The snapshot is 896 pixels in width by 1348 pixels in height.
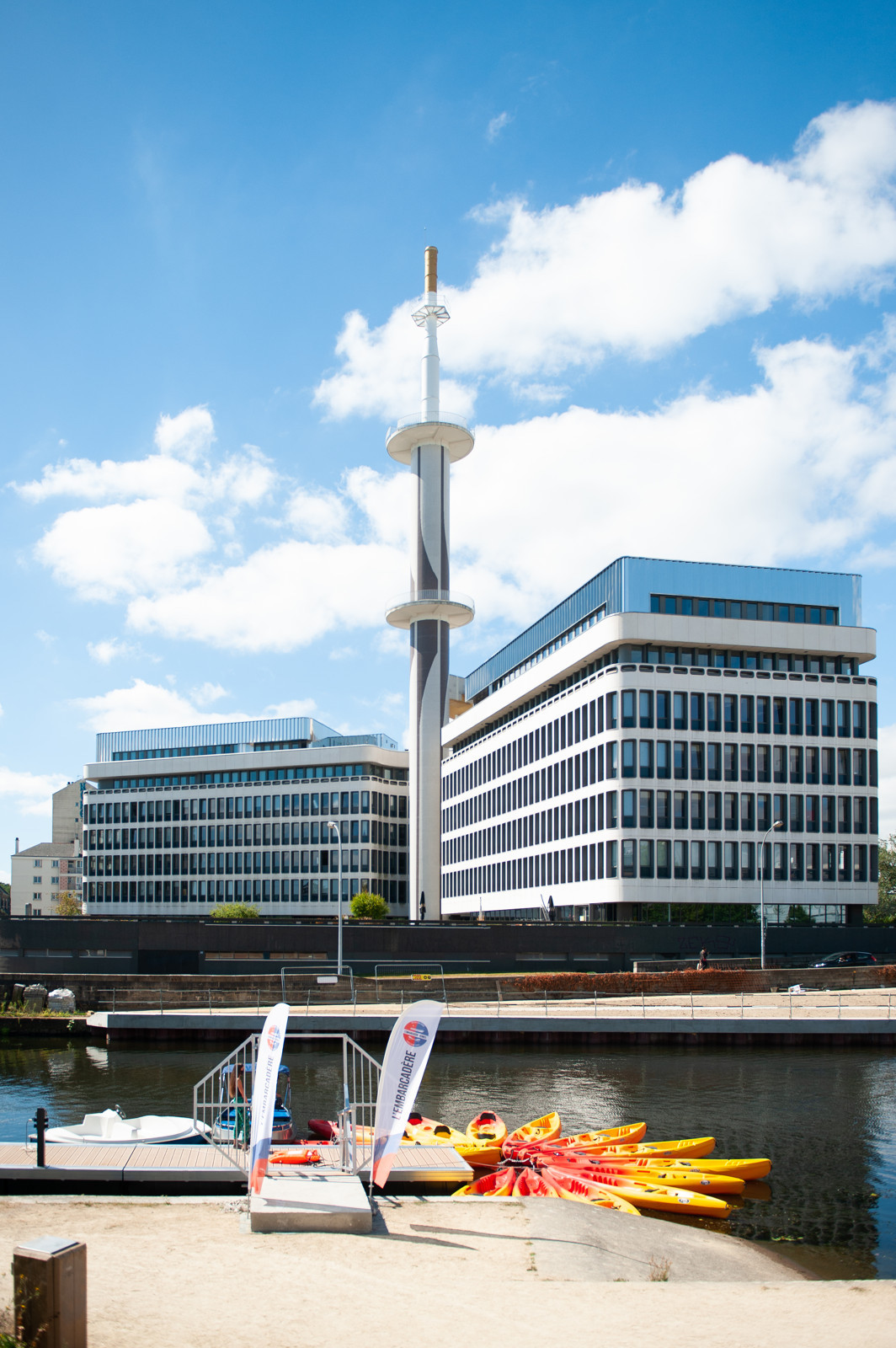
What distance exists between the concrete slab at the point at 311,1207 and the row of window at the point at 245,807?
10775cm

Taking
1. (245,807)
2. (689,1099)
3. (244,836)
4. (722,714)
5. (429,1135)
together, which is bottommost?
(689,1099)

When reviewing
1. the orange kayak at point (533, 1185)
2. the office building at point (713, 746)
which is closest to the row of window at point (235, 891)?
the office building at point (713, 746)

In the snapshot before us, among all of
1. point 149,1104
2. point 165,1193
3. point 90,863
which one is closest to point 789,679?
point 149,1104

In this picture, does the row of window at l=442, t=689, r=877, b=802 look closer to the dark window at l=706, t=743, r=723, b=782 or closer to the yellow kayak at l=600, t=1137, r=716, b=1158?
the dark window at l=706, t=743, r=723, b=782

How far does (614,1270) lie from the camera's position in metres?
13.7

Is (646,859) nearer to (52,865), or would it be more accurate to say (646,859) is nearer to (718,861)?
(718,861)

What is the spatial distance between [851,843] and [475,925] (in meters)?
25.0

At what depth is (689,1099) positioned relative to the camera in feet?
101

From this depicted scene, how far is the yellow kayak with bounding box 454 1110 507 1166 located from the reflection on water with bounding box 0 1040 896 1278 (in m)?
2.95

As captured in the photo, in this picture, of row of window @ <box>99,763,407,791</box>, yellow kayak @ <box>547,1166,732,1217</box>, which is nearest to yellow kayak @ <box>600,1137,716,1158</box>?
yellow kayak @ <box>547,1166,732,1217</box>

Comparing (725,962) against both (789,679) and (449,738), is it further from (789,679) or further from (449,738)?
(449,738)

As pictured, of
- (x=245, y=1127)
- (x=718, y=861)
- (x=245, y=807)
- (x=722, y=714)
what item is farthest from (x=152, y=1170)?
(x=245, y=807)

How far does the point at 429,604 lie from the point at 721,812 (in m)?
34.5

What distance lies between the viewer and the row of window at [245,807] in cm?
12325
